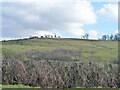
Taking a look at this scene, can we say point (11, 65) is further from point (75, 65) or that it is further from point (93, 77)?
point (93, 77)

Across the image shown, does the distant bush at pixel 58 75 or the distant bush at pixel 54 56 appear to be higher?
the distant bush at pixel 58 75

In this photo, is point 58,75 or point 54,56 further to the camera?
point 54,56

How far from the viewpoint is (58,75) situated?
13.0 m

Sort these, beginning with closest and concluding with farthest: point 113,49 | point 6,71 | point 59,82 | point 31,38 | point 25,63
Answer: point 59,82 < point 6,71 < point 25,63 < point 31,38 < point 113,49

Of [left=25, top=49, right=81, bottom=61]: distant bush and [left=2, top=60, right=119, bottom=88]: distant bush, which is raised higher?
[left=2, top=60, right=119, bottom=88]: distant bush

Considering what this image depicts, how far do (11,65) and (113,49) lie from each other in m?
55.0

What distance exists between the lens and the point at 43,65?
14117 mm

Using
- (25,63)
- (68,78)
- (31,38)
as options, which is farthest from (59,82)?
(31,38)

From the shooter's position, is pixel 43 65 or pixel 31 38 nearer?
pixel 43 65

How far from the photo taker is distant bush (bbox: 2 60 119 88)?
1272 cm

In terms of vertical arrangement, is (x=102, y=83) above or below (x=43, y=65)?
below

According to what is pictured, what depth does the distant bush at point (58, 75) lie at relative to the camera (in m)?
12.7

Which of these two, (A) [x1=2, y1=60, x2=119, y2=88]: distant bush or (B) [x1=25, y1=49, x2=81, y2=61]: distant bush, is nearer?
(A) [x1=2, y1=60, x2=119, y2=88]: distant bush

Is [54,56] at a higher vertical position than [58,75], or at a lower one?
lower
